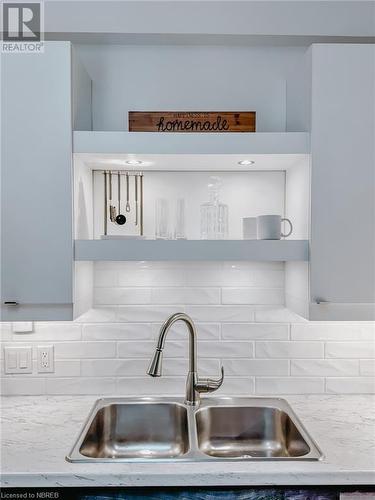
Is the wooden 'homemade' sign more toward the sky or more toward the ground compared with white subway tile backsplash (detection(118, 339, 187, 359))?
more toward the sky

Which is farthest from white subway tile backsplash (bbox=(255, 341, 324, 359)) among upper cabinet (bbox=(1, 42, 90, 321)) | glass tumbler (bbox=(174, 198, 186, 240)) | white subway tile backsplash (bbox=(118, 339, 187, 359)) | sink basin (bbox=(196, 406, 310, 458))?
upper cabinet (bbox=(1, 42, 90, 321))

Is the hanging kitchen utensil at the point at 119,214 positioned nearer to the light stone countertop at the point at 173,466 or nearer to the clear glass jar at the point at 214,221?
the clear glass jar at the point at 214,221

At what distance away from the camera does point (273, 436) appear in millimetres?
1712

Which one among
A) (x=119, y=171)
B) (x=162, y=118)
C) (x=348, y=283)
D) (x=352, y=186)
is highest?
(x=162, y=118)

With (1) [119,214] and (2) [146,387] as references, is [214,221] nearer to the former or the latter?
(1) [119,214]

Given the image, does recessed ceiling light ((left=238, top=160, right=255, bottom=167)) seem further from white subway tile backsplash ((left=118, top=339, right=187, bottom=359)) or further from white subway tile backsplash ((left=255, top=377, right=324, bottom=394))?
white subway tile backsplash ((left=255, top=377, right=324, bottom=394))

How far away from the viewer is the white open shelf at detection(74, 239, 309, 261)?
154 centimetres

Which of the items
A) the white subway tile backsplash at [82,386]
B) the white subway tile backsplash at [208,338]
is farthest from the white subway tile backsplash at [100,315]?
the white subway tile backsplash at [82,386]

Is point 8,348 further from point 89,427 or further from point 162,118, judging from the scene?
point 162,118

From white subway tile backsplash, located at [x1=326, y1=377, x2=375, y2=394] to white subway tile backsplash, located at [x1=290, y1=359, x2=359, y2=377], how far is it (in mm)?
25

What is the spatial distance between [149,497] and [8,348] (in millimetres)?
906

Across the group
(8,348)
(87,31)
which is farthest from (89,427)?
(87,31)

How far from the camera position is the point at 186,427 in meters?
1.65

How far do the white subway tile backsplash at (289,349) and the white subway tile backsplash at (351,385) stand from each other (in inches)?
5.1
